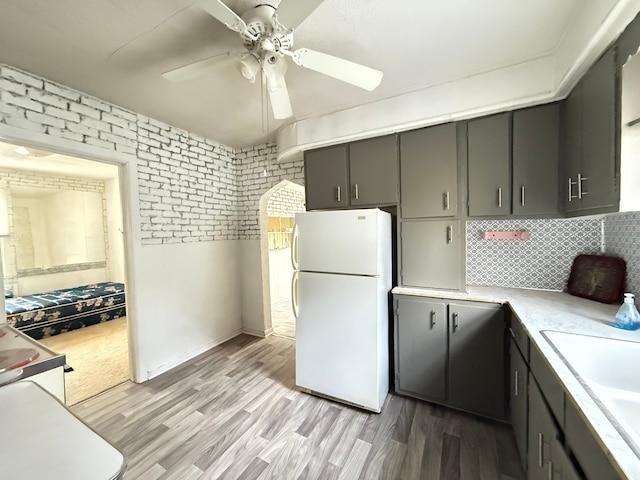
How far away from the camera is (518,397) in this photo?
159 cm

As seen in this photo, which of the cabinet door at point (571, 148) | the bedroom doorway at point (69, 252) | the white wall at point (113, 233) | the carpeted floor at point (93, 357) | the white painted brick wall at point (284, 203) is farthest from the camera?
the white wall at point (113, 233)

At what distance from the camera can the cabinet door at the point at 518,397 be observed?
57.4 inches

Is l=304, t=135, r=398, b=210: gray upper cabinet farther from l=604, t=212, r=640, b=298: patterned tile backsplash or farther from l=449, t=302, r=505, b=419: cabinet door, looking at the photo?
l=604, t=212, r=640, b=298: patterned tile backsplash

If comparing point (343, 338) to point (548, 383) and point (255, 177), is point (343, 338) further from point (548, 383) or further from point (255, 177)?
point (255, 177)

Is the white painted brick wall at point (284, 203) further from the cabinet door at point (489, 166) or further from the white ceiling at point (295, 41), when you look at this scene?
the cabinet door at point (489, 166)

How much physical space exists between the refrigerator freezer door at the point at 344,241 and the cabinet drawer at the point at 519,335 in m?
0.94

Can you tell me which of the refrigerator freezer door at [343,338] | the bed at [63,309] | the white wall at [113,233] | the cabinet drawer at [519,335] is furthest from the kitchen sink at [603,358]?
the white wall at [113,233]

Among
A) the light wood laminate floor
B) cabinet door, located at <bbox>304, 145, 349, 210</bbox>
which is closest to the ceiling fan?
cabinet door, located at <bbox>304, 145, 349, 210</bbox>

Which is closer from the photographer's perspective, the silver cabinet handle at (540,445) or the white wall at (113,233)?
the silver cabinet handle at (540,445)

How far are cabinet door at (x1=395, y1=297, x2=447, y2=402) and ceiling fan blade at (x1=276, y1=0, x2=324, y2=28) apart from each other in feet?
6.60

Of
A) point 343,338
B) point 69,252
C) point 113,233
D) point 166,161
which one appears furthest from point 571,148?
point 69,252

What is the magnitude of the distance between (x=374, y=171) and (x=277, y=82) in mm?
1196

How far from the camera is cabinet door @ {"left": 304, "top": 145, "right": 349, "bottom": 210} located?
8.27 ft

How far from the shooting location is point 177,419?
2.03m
